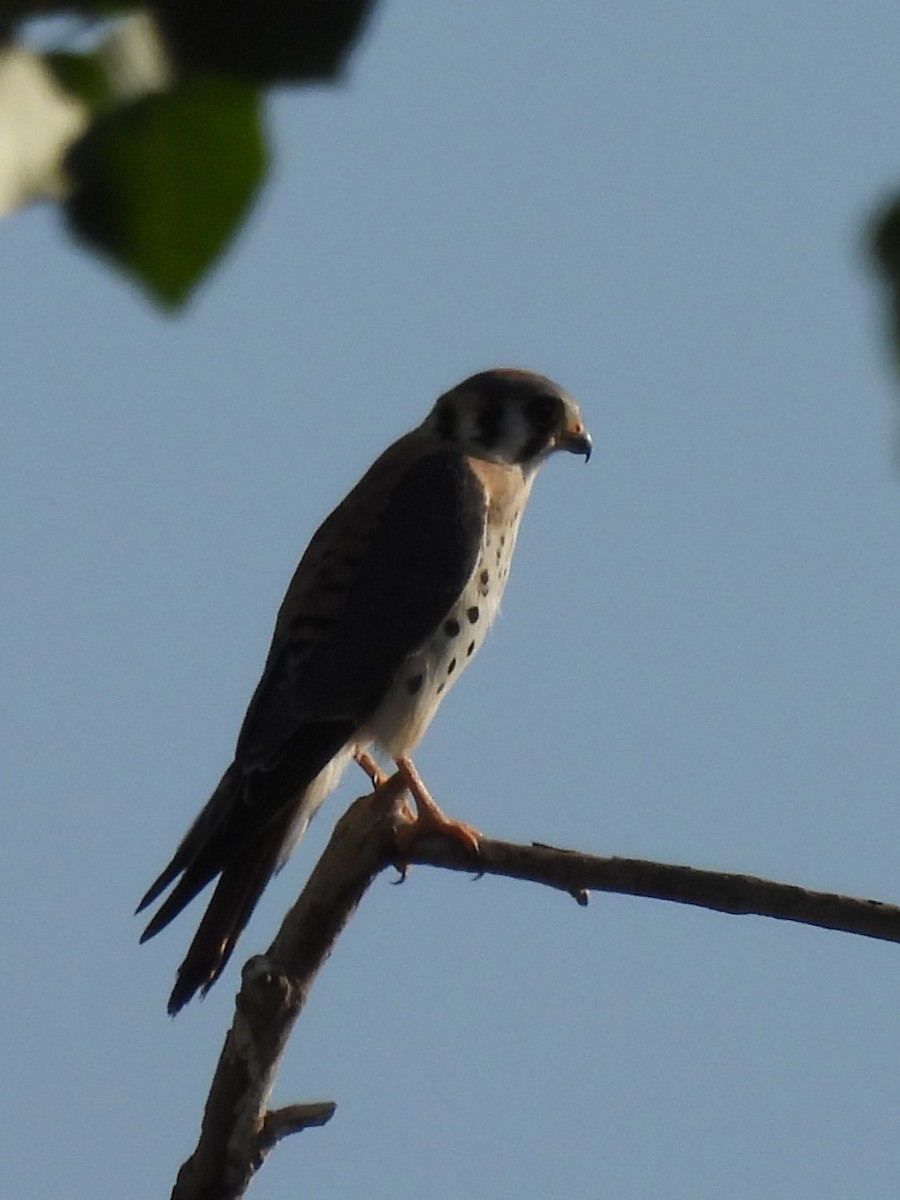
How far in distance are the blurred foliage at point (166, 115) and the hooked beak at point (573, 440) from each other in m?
4.28

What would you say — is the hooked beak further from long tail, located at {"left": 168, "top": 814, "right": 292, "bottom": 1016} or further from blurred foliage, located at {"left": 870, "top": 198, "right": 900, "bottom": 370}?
blurred foliage, located at {"left": 870, "top": 198, "right": 900, "bottom": 370}

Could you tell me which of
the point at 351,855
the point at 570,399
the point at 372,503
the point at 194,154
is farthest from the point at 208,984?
the point at 194,154

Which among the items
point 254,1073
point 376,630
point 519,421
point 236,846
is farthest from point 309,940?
point 519,421

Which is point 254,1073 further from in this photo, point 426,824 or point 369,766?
point 369,766

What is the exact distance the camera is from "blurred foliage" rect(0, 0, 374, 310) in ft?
1.39

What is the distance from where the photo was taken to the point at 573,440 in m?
4.72

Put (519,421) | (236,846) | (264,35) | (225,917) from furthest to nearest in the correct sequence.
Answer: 1. (519,421)
2. (236,846)
3. (225,917)
4. (264,35)

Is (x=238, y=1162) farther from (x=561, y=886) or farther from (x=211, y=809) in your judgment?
(x=211, y=809)

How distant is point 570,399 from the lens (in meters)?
4.74

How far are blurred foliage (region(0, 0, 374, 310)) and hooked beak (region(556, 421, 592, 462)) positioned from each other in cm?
428

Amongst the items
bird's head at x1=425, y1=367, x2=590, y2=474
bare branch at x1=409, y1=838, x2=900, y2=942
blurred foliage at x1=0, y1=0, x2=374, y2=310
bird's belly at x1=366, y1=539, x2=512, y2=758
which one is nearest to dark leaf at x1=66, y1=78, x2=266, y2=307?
blurred foliage at x1=0, y1=0, x2=374, y2=310

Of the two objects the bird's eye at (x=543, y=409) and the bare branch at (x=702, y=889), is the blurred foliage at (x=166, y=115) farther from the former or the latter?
the bird's eye at (x=543, y=409)

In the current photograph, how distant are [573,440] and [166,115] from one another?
4.31 metres

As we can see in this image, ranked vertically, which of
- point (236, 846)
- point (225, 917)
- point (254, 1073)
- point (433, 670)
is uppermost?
point (433, 670)
